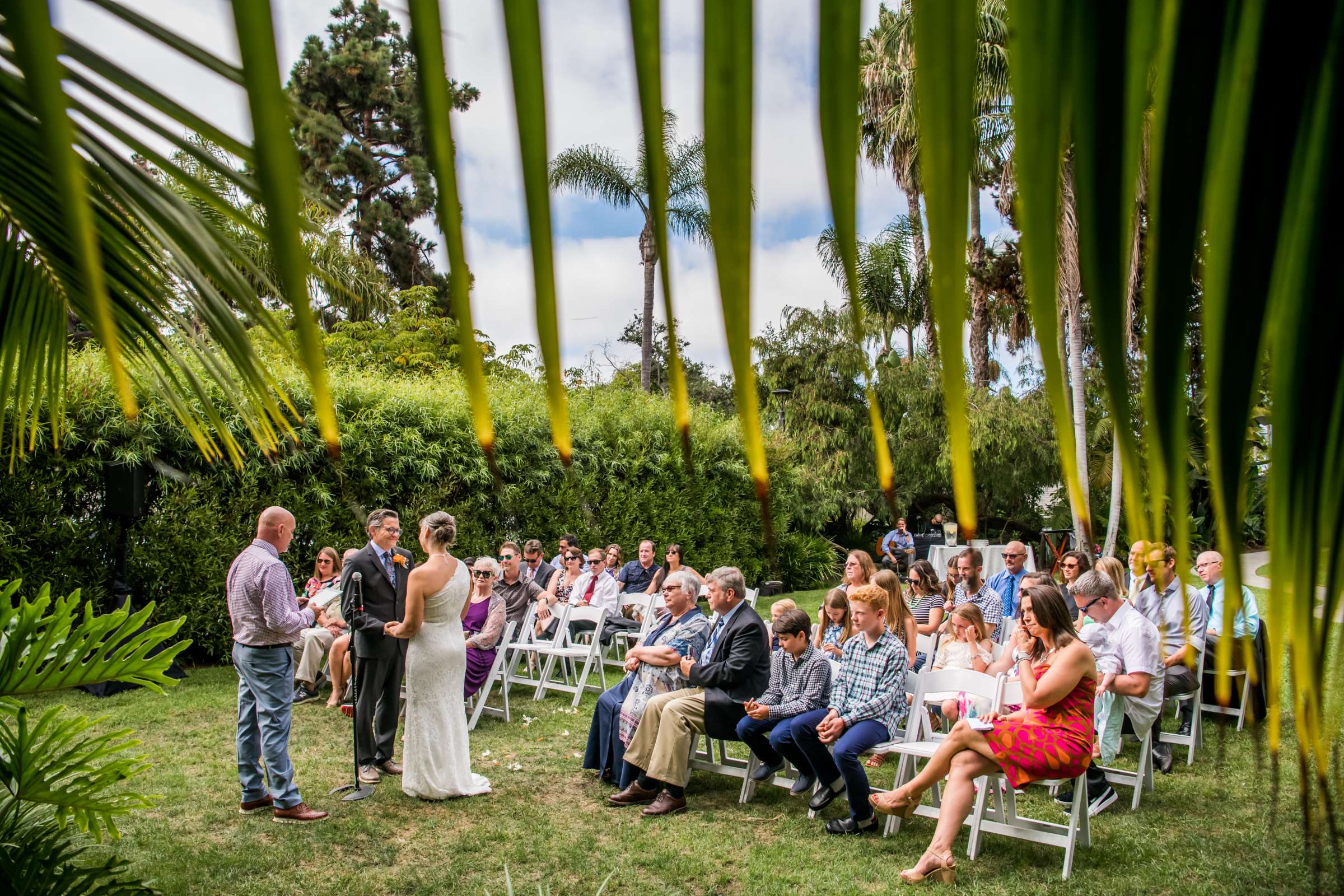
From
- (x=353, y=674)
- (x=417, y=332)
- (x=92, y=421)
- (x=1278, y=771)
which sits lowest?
(x=353, y=674)

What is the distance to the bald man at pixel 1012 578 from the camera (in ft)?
27.3

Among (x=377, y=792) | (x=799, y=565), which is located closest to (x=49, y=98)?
(x=377, y=792)

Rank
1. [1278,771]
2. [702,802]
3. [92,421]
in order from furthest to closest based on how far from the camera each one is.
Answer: [92,421] → [702,802] → [1278,771]

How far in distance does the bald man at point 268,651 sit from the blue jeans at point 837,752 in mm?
2955

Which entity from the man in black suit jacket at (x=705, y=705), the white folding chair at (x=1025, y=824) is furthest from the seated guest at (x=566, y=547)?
the white folding chair at (x=1025, y=824)

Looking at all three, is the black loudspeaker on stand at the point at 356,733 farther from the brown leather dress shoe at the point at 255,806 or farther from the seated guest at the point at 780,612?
the seated guest at the point at 780,612

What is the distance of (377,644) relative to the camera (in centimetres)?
668

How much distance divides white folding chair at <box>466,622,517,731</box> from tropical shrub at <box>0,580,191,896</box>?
5263mm

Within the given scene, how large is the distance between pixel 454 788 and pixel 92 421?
6.66 meters

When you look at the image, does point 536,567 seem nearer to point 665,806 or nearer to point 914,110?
point 665,806

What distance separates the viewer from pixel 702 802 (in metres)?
6.23

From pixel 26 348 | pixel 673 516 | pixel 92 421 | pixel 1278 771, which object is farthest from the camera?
pixel 673 516

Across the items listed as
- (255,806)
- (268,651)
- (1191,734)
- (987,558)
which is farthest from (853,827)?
(987,558)

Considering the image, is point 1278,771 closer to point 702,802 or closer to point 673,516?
point 702,802
